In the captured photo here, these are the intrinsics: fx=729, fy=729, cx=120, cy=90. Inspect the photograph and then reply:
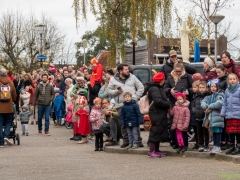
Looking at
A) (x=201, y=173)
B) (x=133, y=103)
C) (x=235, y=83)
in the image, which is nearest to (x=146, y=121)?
(x=133, y=103)

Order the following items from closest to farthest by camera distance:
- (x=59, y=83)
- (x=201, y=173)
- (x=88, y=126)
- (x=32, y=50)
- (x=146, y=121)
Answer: (x=201, y=173)
(x=146, y=121)
(x=88, y=126)
(x=59, y=83)
(x=32, y=50)

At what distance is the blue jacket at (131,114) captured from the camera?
52.5 feet

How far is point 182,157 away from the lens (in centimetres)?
1486

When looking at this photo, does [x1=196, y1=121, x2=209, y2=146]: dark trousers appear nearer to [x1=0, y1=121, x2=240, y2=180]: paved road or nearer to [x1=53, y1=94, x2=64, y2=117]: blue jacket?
[x1=0, y1=121, x2=240, y2=180]: paved road

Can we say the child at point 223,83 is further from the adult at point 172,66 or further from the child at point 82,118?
the child at point 82,118

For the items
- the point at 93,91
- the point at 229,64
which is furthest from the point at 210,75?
the point at 93,91

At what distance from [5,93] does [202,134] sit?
5990mm

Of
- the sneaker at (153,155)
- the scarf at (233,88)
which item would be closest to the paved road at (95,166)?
the sneaker at (153,155)

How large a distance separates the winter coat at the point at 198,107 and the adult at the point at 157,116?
1.72ft

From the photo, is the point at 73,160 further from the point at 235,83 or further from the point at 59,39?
the point at 59,39

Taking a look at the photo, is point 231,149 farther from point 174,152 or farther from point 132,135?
point 132,135

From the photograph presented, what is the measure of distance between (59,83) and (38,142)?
25.5ft

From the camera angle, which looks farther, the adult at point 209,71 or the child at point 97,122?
the child at point 97,122

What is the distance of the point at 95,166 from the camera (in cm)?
1365
